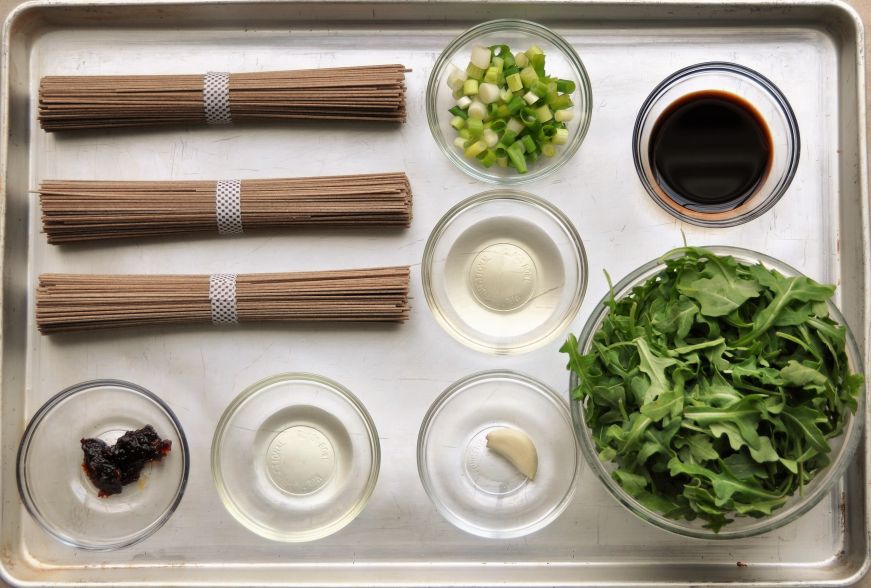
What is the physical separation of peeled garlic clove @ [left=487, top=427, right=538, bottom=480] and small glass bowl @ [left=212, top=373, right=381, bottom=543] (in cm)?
26

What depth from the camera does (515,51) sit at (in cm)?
167

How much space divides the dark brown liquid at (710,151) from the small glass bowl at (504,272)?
0.26 m

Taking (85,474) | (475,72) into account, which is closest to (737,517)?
(475,72)

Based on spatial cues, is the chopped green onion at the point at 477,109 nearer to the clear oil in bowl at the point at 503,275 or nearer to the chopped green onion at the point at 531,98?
the chopped green onion at the point at 531,98

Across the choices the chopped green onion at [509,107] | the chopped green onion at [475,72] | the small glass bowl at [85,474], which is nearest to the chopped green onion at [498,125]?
the chopped green onion at [509,107]

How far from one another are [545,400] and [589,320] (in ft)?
0.74

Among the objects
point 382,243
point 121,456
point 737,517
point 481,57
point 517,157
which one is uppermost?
point 481,57

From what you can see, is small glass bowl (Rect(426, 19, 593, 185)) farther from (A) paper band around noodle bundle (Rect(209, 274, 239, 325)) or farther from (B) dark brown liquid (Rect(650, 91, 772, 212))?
(A) paper band around noodle bundle (Rect(209, 274, 239, 325))

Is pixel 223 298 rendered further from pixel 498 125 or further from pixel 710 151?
pixel 710 151

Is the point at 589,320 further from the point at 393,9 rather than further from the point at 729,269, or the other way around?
the point at 393,9

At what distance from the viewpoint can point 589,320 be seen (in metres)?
1.54

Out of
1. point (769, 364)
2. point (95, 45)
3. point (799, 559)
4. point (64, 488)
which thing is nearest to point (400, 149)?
point (95, 45)

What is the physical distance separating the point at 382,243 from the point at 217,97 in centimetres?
49

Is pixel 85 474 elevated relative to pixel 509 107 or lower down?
lower down
